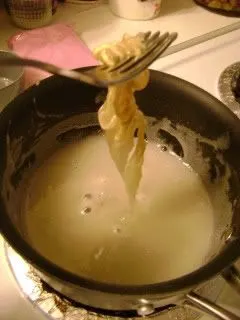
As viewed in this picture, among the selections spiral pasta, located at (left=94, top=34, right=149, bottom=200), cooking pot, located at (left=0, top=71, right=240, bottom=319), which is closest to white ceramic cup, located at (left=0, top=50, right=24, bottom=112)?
cooking pot, located at (left=0, top=71, right=240, bottom=319)

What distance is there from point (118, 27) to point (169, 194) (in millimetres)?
462

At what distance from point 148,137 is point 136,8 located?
15.0 inches

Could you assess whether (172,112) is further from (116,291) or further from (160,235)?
(116,291)

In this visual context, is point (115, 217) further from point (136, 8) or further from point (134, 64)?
point (136, 8)

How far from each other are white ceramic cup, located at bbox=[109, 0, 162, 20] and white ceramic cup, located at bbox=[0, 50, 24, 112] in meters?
0.32

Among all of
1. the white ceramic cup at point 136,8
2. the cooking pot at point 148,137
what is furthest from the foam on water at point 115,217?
the white ceramic cup at point 136,8

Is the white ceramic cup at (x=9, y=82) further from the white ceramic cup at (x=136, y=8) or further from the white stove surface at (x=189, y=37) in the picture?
the white ceramic cup at (x=136, y=8)

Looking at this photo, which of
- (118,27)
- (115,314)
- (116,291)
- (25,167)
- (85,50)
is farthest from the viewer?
(118,27)

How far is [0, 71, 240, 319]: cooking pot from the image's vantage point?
1.68ft

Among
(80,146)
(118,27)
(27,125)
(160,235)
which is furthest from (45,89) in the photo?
(118,27)

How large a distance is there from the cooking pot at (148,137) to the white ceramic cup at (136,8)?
1.27 feet

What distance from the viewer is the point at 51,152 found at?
812 millimetres

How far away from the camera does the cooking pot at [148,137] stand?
51 centimetres

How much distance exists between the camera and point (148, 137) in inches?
33.1
